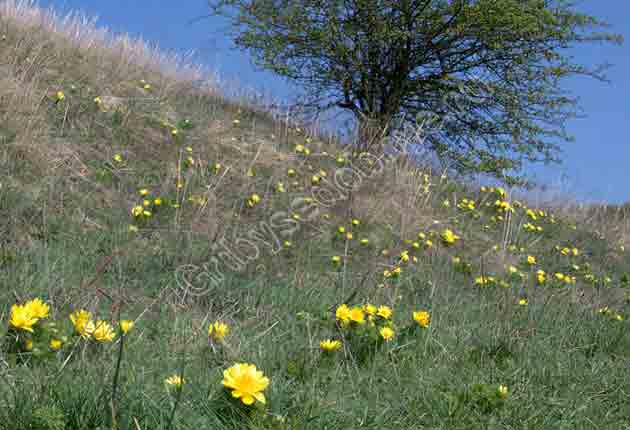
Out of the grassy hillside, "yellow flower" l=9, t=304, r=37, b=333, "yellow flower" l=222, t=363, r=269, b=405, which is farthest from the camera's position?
"yellow flower" l=9, t=304, r=37, b=333

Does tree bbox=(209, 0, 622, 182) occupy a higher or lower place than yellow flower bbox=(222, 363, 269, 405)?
higher

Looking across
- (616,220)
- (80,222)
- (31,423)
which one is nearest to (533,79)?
(616,220)

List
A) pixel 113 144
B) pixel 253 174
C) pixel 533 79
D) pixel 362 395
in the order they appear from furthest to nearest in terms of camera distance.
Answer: pixel 533 79, pixel 253 174, pixel 113 144, pixel 362 395

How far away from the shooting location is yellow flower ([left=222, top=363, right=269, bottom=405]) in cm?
176

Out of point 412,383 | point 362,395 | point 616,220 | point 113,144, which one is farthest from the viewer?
point 616,220

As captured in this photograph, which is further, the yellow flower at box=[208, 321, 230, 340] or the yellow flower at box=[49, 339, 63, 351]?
the yellow flower at box=[208, 321, 230, 340]

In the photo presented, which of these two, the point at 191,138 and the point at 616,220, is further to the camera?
the point at 616,220

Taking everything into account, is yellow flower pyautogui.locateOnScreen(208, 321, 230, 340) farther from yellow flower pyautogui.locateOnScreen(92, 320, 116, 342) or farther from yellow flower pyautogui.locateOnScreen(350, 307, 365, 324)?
yellow flower pyautogui.locateOnScreen(350, 307, 365, 324)

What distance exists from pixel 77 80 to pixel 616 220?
33.5 ft

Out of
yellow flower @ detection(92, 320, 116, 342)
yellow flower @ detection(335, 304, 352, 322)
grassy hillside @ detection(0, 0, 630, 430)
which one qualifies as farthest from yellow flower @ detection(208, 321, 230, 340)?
yellow flower @ detection(335, 304, 352, 322)

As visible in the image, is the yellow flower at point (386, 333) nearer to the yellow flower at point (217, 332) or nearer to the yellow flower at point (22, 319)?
the yellow flower at point (217, 332)

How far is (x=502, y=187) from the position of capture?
937cm

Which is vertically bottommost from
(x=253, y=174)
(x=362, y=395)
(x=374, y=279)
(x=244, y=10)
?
(x=362, y=395)

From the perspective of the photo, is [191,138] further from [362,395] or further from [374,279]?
[362,395]
